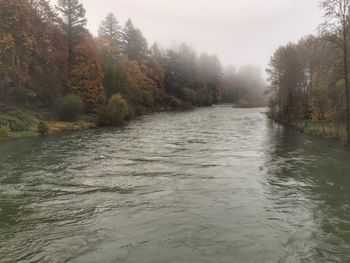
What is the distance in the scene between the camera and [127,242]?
10.6m

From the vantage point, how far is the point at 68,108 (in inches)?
1757

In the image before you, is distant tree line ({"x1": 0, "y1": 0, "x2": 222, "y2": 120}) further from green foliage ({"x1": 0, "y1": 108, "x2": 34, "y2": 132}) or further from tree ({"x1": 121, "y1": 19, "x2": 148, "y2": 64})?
tree ({"x1": 121, "y1": 19, "x2": 148, "y2": 64})

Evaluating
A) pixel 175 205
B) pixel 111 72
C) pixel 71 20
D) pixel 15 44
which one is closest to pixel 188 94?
pixel 111 72

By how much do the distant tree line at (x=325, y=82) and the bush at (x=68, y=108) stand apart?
26.9m

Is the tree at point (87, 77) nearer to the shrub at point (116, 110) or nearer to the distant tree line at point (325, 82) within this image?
the shrub at point (116, 110)

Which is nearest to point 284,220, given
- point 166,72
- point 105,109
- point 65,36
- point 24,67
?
point 105,109

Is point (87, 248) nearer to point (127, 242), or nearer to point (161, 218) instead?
point (127, 242)

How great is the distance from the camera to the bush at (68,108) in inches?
1758

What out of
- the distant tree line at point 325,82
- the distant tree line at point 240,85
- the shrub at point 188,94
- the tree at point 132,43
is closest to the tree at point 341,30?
A: the distant tree line at point 325,82

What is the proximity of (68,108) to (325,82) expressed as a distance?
30.1 meters

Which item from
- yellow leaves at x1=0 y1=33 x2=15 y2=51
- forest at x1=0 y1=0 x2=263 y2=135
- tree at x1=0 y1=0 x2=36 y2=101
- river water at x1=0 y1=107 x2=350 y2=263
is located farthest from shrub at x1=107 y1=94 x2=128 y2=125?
river water at x1=0 y1=107 x2=350 y2=263

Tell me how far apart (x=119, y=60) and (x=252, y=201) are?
56155 millimetres

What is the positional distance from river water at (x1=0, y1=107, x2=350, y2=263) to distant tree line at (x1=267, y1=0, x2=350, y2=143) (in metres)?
6.34

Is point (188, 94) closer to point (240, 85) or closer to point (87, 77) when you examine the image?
point (240, 85)
